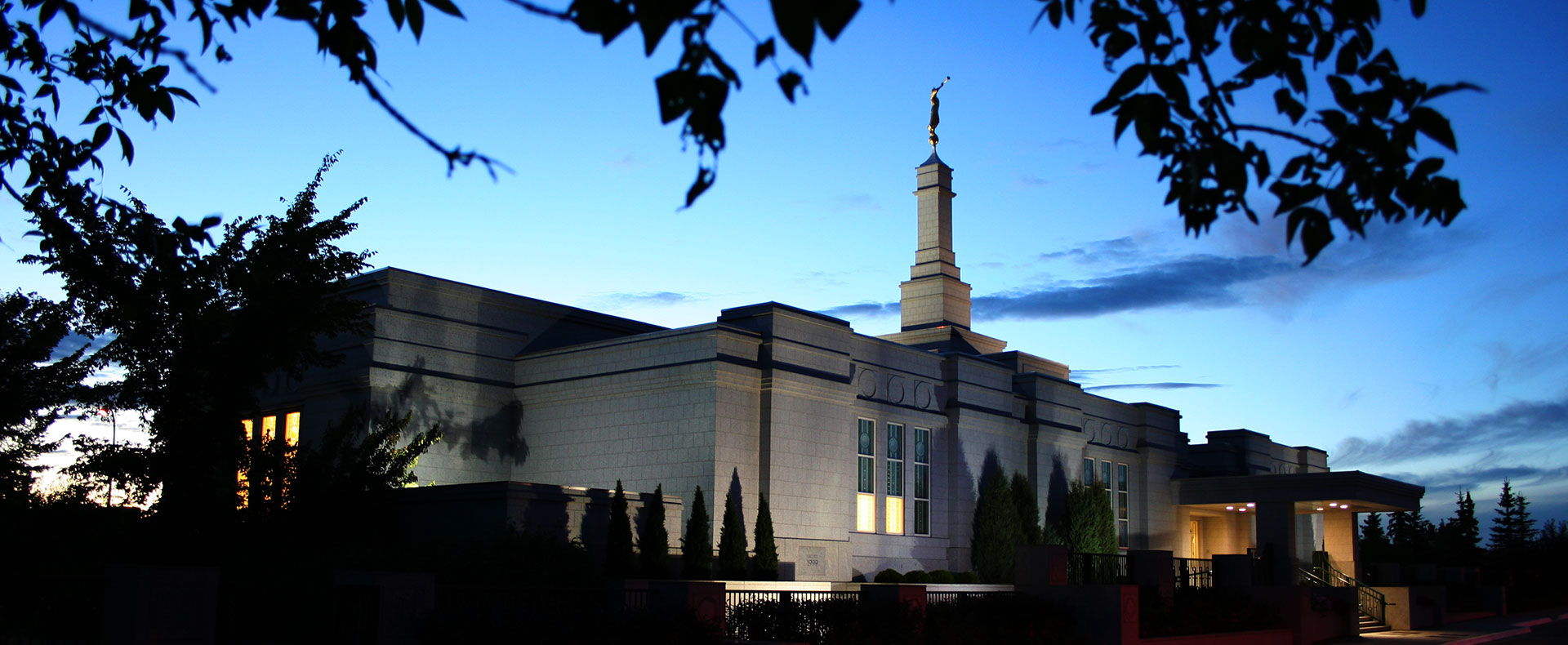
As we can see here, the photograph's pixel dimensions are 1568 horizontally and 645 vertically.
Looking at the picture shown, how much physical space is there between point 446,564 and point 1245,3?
53.4 ft

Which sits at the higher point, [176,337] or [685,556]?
[176,337]

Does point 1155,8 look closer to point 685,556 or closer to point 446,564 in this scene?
point 446,564

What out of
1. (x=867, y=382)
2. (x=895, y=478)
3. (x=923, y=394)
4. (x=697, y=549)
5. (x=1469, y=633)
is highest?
(x=867, y=382)

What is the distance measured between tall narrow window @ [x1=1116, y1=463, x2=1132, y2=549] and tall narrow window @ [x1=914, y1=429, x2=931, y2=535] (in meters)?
9.61

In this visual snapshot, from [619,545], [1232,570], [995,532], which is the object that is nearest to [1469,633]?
[1232,570]

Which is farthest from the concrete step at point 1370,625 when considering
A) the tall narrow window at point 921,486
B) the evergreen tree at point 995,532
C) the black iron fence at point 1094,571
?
the tall narrow window at point 921,486

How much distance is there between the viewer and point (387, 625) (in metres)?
15.1

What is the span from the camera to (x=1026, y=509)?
31078 millimetres

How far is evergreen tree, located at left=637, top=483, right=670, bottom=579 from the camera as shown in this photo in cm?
2333

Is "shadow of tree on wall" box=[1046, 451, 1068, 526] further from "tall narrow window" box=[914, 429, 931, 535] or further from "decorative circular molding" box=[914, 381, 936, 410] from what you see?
"decorative circular molding" box=[914, 381, 936, 410]

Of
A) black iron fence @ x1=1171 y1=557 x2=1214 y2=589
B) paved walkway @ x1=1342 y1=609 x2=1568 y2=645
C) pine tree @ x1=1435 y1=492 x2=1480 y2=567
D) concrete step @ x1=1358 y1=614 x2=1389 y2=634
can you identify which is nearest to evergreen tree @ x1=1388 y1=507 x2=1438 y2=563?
pine tree @ x1=1435 y1=492 x2=1480 y2=567

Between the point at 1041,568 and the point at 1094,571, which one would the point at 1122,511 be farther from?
the point at 1041,568

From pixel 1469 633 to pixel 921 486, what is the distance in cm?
1308

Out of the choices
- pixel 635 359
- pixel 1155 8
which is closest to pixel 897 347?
pixel 635 359
